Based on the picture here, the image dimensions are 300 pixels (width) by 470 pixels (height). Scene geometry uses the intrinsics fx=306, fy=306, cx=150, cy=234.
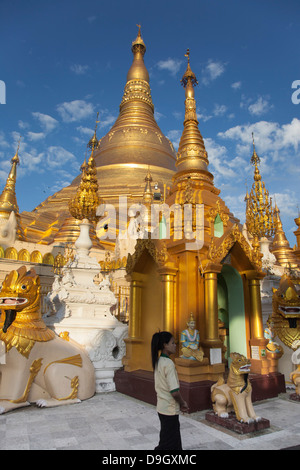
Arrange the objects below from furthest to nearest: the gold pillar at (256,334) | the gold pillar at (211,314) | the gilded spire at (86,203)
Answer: the gilded spire at (86,203), the gold pillar at (256,334), the gold pillar at (211,314)

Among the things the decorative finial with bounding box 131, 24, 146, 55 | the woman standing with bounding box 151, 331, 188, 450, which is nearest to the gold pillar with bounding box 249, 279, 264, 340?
the woman standing with bounding box 151, 331, 188, 450

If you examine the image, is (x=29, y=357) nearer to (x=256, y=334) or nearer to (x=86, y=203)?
(x=256, y=334)

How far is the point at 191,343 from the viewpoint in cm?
538

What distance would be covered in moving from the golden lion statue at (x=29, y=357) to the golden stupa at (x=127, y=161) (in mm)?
11183

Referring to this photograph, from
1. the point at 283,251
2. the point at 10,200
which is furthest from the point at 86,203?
the point at 283,251

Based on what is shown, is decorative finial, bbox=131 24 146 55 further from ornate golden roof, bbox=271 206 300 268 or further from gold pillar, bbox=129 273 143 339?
gold pillar, bbox=129 273 143 339

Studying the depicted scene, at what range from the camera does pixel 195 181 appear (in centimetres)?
800

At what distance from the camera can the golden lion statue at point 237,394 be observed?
4.29 m

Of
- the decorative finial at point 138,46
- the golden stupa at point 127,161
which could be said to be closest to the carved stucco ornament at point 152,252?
the golden stupa at point 127,161

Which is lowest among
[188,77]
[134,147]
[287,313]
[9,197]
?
[287,313]

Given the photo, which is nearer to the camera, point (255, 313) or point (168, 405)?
point (168, 405)

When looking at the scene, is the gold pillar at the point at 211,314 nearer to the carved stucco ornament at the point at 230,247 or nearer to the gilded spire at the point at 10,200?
the carved stucco ornament at the point at 230,247

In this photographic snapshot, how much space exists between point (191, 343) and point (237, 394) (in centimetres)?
120

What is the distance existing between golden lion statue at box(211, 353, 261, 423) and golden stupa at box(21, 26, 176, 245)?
42.4ft
